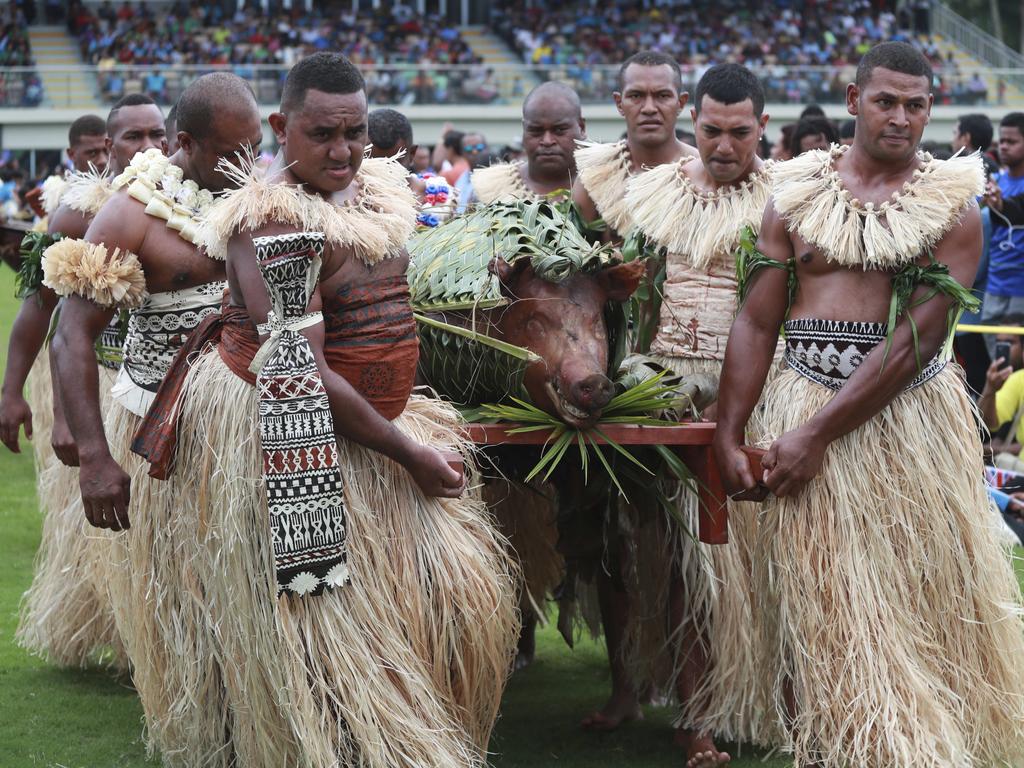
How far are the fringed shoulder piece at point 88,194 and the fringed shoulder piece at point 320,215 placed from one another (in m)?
1.36

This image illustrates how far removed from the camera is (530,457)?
4.39 m

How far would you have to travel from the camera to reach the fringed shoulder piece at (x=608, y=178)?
5125 mm

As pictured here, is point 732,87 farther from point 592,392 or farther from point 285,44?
point 285,44

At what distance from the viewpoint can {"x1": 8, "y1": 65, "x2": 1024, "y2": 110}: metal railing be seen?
28.0 metres

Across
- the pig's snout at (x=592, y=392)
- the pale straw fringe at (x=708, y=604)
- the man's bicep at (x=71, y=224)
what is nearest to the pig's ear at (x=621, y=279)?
the pig's snout at (x=592, y=392)

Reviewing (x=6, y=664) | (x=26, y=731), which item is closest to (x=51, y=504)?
(x=6, y=664)

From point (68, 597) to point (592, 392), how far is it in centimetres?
259

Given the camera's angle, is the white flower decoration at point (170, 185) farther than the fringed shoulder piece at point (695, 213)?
No

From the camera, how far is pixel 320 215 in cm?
357

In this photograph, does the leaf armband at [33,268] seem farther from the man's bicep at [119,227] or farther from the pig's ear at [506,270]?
the pig's ear at [506,270]

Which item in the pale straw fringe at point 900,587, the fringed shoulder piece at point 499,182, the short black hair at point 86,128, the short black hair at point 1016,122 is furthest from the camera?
the short black hair at point 1016,122

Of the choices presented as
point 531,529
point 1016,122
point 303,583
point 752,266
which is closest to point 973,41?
point 1016,122

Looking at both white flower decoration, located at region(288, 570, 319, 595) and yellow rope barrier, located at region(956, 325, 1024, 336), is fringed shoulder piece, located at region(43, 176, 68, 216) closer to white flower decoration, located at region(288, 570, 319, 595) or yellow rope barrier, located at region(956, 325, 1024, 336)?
white flower decoration, located at region(288, 570, 319, 595)

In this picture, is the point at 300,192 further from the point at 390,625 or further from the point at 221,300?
the point at 390,625
